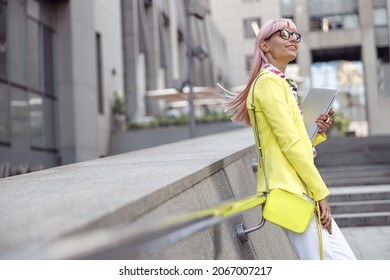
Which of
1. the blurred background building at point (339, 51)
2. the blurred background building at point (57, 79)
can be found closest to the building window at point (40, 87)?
the blurred background building at point (57, 79)

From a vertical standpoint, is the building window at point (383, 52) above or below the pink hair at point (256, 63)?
above

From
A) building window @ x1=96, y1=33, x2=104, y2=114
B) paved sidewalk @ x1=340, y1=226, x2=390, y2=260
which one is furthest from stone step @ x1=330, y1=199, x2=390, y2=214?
building window @ x1=96, y1=33, x2=104, y2=114

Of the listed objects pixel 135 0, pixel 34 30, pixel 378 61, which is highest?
pixel 135 0

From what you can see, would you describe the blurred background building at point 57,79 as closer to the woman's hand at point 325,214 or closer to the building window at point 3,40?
the building window at point 3,40

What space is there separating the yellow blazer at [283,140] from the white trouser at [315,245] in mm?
187

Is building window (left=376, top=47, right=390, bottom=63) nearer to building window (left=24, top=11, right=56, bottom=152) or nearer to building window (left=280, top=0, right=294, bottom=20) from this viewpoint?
building window (left=280, top=0, right=294, bottom=20)

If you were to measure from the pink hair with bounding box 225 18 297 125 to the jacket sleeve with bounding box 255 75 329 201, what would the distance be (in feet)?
1.33

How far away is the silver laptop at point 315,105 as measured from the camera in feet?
11.7

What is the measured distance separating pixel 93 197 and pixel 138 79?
2583 cm

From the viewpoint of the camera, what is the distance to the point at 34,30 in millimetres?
16703

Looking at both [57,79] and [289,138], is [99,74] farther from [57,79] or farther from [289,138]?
[289,138]

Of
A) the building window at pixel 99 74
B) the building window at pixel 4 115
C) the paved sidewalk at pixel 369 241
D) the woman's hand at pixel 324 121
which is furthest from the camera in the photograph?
the building window at pixel 99 74
